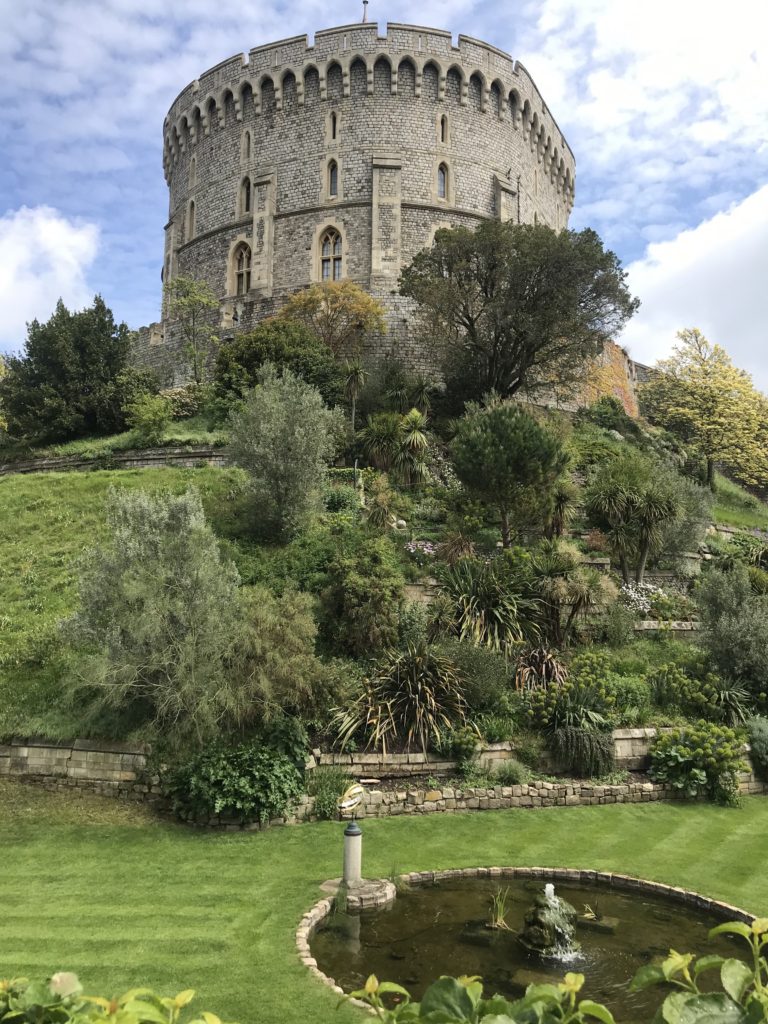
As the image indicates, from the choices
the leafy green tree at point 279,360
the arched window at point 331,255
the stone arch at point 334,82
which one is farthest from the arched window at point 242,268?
the leafy green tree at point 279,360

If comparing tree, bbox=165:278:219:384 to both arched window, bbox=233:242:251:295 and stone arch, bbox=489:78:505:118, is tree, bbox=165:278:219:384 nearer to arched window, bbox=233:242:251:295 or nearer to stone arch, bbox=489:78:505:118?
arched window, bbox=233:242:251:295

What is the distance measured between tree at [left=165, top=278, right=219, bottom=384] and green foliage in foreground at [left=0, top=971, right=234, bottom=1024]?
30505mm

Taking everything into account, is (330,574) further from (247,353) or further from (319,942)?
(247,353)

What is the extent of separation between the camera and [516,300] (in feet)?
87.8

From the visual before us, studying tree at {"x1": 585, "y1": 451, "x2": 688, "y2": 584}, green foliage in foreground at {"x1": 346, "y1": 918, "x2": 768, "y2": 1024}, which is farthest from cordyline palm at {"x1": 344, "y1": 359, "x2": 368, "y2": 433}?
green foliage in foreground at {"x1": 346, "y1": 918, "x2": 768, "y2": 1024}

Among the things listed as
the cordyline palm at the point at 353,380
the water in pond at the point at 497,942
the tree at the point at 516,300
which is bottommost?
the water in pond at the point at 497,942

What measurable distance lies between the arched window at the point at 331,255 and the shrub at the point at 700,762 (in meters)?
28.7

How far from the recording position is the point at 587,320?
27609 millimetres

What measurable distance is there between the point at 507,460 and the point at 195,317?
21.5 m

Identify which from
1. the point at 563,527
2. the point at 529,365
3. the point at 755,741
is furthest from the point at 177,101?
the point at 755,741

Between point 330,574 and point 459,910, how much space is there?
8.11m

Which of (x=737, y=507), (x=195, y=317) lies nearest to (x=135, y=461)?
(x=195, y=317)

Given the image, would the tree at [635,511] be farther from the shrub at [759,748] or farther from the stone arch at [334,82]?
the stone arch at [334,82]

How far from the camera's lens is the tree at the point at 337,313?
31031 millimetres
